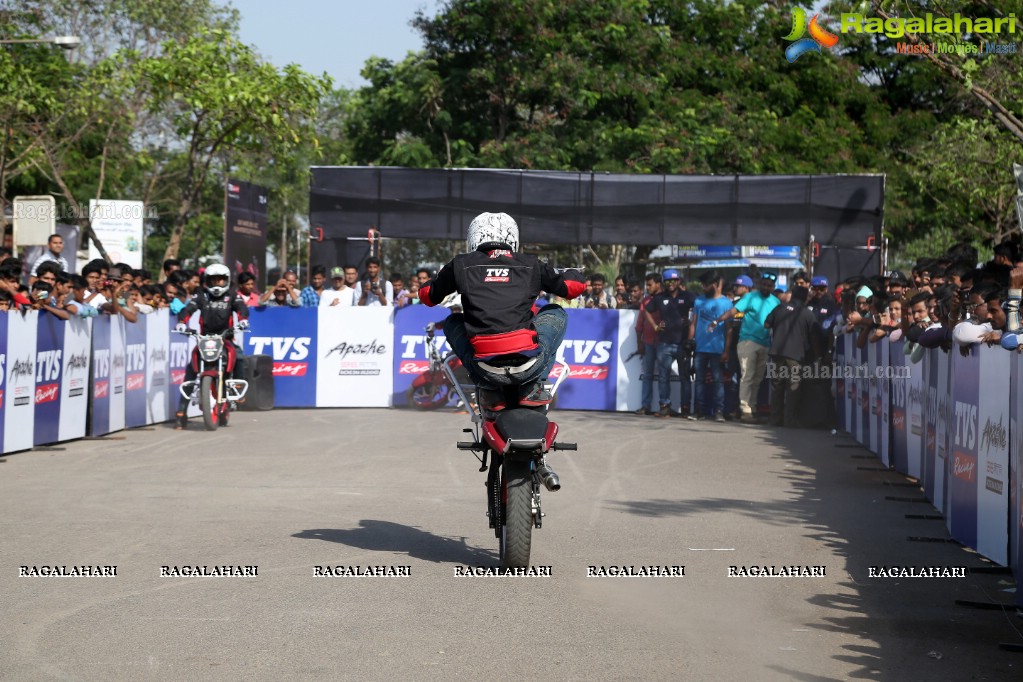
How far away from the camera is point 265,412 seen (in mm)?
19578

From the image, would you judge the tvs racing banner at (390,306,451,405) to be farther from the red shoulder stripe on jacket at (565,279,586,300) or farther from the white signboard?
the red shoulder stripe on jacket at (565,279,586,300)

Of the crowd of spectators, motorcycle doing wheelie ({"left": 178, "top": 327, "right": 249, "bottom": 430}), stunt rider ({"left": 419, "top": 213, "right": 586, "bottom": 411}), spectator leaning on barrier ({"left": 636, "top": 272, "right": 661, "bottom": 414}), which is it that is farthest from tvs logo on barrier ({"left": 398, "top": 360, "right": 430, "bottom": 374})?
stunt rider ({"left": 419, "top": 213, "right": 586, "bottom": 411})

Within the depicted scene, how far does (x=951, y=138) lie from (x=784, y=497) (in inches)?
649

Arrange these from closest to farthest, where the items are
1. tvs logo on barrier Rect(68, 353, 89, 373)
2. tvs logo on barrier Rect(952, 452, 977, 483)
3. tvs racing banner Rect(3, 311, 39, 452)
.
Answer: tvs logo on barrier Rect(952, 452, 977, 483)
tvs racing banner Rect(3, 311, 39, 452)
tvs logo on barrier Rect(68, 353, 89, 373)

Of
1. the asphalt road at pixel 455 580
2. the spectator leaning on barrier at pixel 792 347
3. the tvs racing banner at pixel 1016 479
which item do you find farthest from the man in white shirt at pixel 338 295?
the tvs racing banner at pixel 1016 479

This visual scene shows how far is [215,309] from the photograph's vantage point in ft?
55.8

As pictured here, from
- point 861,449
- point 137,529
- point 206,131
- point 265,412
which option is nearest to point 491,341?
point 137,529

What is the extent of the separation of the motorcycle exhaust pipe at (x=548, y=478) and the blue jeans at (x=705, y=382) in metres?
12.4

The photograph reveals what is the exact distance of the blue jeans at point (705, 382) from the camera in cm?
1994

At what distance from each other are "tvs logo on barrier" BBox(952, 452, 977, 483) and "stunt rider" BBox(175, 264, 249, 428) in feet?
31.6

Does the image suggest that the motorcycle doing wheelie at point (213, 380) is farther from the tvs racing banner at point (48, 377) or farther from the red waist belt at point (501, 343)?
the red waist belt at point (501, 343)

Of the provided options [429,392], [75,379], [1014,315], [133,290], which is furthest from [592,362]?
[1014,315]

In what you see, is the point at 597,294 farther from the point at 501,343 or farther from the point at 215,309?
the point at 501,343

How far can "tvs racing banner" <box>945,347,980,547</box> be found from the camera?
8.80 m
